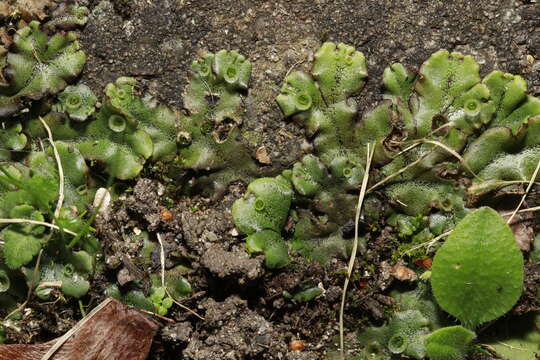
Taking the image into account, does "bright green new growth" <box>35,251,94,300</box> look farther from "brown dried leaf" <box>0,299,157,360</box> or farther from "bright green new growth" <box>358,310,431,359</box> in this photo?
"bright green new growth" <box>358,310,431,359</box>

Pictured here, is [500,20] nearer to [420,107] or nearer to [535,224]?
[420,107]

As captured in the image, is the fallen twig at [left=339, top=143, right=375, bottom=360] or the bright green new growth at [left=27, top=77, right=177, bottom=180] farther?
the bright green new growth at [left=27, top=77, right=177, bottom=180]

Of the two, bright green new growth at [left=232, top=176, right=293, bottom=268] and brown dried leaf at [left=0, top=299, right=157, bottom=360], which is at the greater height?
bright green new growth at [left=232, top=176, right=293, bottom=268]

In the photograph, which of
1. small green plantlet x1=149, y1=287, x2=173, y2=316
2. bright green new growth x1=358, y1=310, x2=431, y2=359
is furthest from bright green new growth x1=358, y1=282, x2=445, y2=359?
small green plantlet x1=149, y1=287, x2=173, y2=316

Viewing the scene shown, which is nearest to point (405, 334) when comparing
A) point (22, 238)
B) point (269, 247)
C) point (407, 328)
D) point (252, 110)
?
point (407, 328)

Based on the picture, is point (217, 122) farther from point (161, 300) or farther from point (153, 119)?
point (161, 300)

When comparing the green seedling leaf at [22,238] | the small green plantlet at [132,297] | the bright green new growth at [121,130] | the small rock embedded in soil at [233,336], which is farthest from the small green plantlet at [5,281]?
the small rock embedded in soil at [233,336]

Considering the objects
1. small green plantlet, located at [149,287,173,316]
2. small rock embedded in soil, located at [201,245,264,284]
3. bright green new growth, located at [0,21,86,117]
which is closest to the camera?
small rock embedded in soil, located at [201,245,264,284]
